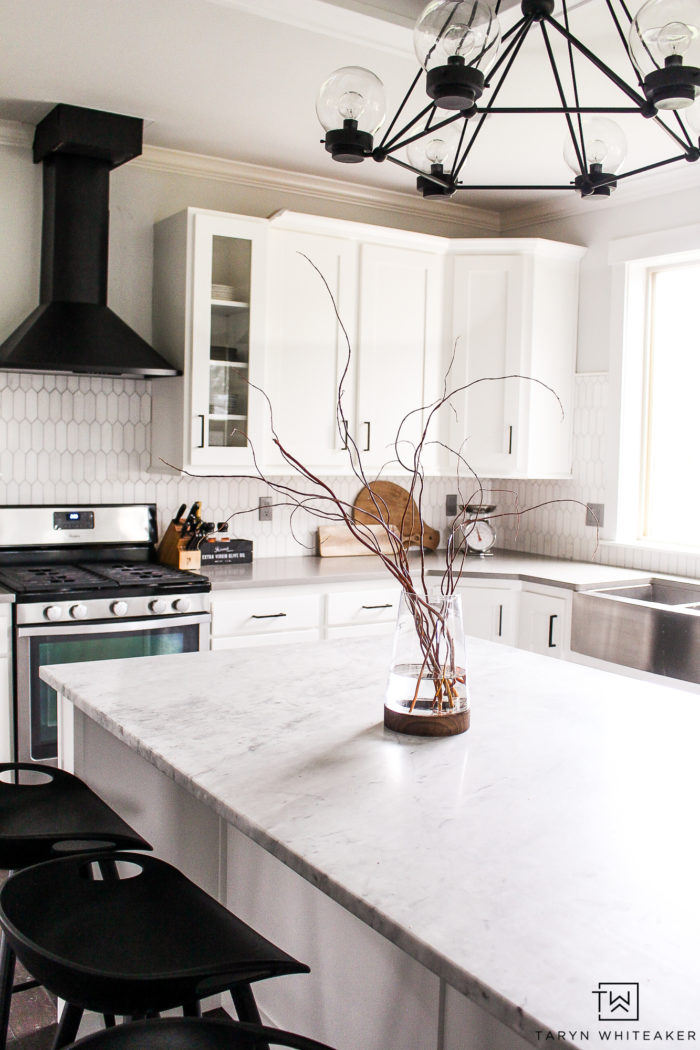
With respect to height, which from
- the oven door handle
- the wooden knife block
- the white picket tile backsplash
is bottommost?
the oven door handle

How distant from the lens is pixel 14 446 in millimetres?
3832

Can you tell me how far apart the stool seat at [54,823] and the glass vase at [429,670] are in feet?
1.79

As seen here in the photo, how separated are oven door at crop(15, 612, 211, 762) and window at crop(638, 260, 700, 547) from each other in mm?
2335

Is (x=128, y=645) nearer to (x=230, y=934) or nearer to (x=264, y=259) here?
(x=264, y=259)

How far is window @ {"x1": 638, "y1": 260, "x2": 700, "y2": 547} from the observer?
164 inches

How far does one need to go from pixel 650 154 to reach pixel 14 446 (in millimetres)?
2826

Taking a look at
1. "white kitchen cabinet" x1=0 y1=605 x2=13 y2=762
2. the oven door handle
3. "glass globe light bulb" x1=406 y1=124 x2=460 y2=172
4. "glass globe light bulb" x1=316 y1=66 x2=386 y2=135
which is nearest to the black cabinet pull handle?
the oven door handle

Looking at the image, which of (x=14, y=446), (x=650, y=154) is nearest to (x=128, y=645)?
(x=14, y=446)

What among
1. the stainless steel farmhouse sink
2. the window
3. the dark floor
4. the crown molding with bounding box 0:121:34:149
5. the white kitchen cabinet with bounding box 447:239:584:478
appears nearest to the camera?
the dark floor

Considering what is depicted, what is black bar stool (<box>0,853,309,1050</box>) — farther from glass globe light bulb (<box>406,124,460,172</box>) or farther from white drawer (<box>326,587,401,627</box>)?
white drawer (<box>326,587,401,627</box>)

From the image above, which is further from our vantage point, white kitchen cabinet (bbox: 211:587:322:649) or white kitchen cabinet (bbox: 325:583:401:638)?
white kitchen cabinet (bbox: 325:583:401:638)

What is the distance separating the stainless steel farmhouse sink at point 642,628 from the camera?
3418 millimetres

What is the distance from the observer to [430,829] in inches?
50.8

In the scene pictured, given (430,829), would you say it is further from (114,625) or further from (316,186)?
(316,186)
